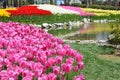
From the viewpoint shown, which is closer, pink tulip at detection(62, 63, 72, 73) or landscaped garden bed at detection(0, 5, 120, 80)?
landscaped garden bed at detection(0, 5, 120, 80)

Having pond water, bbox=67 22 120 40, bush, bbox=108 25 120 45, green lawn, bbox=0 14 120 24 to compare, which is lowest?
pond water, bbox=67 22 120 40

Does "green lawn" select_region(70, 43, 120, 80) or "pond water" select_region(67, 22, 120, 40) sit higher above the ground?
"green lawn" select_region(70, 43, 120, 80)

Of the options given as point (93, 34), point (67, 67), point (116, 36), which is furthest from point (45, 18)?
point (67, 67)

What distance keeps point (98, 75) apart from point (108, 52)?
3346mm

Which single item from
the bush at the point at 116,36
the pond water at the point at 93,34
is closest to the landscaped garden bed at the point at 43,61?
the bush at the point at 116,36

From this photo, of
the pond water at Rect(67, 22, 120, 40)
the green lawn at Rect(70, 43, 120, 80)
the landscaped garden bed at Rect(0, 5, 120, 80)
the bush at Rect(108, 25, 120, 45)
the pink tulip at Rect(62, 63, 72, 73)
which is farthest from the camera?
the pond water at Rect(67, 22, 120, 40)

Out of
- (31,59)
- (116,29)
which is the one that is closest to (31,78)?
(31,59)

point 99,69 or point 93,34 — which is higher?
point 99,69

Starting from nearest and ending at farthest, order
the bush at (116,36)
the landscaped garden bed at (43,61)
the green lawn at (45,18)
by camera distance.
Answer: the landscaped garden bed at (43,61) → the bush at (116,36) → the green lawn at (45,18)

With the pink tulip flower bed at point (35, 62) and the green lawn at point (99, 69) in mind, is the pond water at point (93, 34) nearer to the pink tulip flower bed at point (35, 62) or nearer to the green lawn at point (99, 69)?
the green lawn at point (99, 69)

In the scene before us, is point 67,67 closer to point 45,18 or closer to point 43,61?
point 43,61

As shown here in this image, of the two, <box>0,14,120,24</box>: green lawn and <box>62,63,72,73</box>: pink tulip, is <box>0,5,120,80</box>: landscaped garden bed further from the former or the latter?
<box>0,14,120,24</box>: green lawn

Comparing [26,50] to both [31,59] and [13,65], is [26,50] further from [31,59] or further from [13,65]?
[13,65]

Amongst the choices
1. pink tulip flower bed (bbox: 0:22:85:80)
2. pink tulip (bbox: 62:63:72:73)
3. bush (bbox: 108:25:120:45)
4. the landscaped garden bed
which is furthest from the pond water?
pink tulip (bbox: 62:63:72:73)
